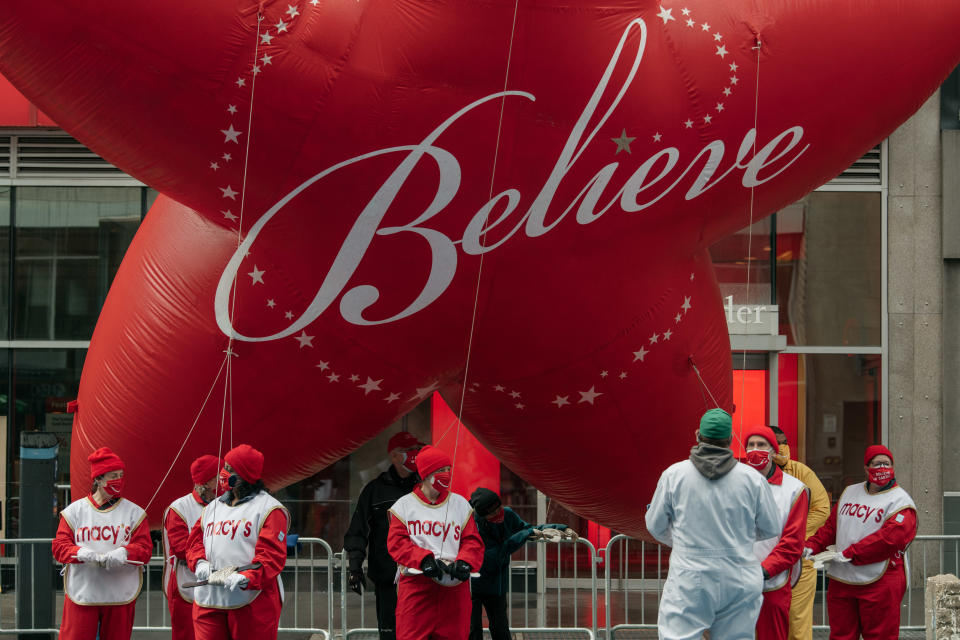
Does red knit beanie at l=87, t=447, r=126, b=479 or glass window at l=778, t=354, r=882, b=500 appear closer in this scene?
red knit beanie at l=87, t=447, r=126, b=479

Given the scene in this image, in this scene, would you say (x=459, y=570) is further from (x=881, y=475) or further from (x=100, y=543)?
(x=881, y=475)

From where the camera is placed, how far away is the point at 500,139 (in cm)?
Answer: 525

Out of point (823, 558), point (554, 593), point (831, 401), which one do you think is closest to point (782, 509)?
point (823, 558)

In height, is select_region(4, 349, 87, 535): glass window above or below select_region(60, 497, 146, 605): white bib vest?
above

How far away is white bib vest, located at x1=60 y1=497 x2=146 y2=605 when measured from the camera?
6793 millimetres

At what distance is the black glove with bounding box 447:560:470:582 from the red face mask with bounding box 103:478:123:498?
6.31 ft

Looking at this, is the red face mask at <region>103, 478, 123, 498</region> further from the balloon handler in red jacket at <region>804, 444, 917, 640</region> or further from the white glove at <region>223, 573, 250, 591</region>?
the balloon handler in red jacket at <region>804, 444, 917, 640</region>

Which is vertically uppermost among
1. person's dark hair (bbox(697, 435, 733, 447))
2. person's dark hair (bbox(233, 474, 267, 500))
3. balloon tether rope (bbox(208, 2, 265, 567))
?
balloon tether rope (bbox(208, 2, 265, 567))

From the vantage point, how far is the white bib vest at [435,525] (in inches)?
252

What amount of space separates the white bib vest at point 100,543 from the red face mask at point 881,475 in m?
4.55

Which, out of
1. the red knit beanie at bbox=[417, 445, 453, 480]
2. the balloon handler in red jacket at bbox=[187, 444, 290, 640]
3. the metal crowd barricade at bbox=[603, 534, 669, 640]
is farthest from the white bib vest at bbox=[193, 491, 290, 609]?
the metal crowd barricade at bbox=[603, 534, 669, 640]

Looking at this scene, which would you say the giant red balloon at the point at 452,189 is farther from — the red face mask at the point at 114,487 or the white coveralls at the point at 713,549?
the white coveralls at the point at 713,549

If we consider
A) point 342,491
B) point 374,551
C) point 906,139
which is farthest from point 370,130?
point 906,139

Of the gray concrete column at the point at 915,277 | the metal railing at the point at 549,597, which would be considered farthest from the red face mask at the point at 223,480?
the gray concrete column at the point at 915,277
